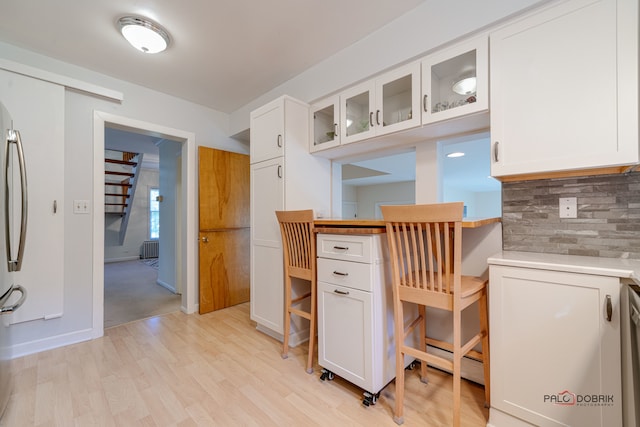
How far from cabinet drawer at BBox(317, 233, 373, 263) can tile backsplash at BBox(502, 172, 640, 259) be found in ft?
2.98

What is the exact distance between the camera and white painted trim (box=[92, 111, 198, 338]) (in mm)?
2471

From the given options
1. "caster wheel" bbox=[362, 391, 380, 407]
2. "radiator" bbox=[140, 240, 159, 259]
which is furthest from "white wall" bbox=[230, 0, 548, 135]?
"radiator" bbox=[140, 240, 159, 259]

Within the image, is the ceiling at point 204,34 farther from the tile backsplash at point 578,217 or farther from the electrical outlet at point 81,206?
the tile backsplash at point 578,217

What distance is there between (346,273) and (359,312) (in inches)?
9.1

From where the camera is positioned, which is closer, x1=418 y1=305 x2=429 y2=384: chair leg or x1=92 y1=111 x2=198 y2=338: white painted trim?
x1=418 y1=305 x2=429 y2=384: chair leg

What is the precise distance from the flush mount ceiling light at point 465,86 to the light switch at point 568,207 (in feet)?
2.61

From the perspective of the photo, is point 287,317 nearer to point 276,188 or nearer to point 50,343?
point 276,188

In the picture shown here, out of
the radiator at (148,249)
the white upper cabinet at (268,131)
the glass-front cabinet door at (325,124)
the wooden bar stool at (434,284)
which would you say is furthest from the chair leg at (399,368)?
the radiator at (148,249)

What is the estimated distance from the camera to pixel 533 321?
1.18 m

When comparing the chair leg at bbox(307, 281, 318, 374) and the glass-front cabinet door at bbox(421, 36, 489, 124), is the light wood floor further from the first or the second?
the glass-front cabinet door at bbox(421, 36, 489, 124)

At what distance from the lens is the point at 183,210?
125 inches

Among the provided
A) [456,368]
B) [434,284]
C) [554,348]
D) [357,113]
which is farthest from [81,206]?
[554,348]

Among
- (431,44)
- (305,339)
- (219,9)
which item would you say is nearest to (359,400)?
(305,339)

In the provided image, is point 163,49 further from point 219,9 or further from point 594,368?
point 594,368
